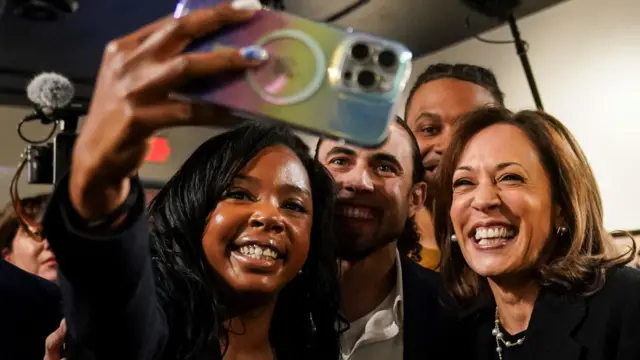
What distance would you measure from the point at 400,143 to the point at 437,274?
0.30 metres

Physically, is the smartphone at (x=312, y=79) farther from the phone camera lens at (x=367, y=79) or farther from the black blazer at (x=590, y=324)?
the black blazer at (x=590, y=324)

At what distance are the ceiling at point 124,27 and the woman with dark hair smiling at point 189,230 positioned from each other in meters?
1.26

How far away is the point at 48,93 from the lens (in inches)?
57.1

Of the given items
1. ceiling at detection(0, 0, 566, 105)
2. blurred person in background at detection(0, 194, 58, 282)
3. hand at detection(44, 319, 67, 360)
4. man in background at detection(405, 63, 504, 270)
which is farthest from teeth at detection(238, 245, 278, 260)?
ceiling at detection(0, 0, 566, 105)

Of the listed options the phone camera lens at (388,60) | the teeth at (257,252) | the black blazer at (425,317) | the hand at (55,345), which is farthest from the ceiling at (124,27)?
the phone camera lens at (388,60)

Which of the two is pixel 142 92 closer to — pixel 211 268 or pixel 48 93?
pixel 211 268

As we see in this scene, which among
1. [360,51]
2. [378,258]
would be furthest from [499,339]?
[360,51]

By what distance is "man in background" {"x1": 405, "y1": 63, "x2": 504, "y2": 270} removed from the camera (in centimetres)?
178

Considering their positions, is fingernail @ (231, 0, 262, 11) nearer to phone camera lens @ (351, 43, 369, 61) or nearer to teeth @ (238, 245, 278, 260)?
phone camera lens @ (351, 43, 369, 61)

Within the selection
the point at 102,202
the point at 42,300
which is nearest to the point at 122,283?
the point at 102,202

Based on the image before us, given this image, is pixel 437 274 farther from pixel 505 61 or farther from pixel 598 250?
pixel 505 61

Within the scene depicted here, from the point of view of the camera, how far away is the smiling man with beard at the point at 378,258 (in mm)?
1348

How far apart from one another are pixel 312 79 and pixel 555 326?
0.77 meters

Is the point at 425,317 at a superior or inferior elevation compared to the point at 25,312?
inferior
